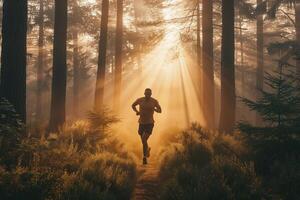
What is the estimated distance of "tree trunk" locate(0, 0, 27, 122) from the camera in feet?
36.8

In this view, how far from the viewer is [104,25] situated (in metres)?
24.0

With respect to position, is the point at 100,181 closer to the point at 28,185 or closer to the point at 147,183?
the point at 28,185

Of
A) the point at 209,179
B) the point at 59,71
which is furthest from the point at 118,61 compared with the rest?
the point at 209,179

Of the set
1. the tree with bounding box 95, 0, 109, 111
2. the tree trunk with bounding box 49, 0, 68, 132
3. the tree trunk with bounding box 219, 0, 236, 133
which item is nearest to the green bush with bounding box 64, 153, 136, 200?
the tree trunk with bounding box 219, 0, 236, 133

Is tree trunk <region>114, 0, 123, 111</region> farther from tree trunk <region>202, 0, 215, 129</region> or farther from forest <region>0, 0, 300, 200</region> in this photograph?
tree trunk <region>202, 0, 215, 129</region>

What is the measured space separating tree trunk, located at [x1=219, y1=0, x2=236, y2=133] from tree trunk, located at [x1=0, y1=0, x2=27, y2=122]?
7.62m

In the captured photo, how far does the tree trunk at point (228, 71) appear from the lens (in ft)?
52.8

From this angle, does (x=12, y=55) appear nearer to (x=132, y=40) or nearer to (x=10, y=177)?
(x=10, y=177)

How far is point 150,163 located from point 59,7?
7953 mm

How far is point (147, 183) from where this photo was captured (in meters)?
9.91

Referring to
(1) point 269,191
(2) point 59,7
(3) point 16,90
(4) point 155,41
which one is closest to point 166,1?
(4) point 155,41

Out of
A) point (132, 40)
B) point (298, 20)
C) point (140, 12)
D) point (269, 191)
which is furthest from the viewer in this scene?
point (140, 12)

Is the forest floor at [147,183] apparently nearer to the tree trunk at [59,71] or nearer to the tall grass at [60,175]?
the tall grass at [60,175]

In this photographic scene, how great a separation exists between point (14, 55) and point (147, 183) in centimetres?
476
